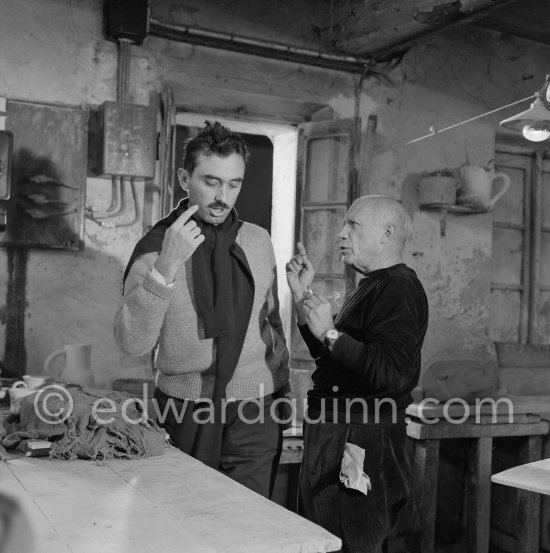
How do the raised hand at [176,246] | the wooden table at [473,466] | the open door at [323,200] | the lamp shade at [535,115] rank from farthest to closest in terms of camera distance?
the open door at [323,200]
the wooden table at [473,466]
the lamp shade at [535,115]
the raised hand at [176,246]

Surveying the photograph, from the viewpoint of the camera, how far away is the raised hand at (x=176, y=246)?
199 centimetres

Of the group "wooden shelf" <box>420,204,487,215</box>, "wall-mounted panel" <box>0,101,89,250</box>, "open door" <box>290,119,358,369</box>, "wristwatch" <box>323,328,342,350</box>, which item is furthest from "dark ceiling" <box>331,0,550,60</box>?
"wristwatch" <box>323,328,342,350</box>

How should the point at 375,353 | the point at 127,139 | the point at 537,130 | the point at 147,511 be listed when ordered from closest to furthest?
the point at 147,511
the point at 375,353
the point at 537,130
the point at 127,139

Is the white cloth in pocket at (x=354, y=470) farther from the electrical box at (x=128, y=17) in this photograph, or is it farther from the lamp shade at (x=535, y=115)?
the electrical box at (x=128, y=17)

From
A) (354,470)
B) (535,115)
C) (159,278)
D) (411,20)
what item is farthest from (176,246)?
(411,20)

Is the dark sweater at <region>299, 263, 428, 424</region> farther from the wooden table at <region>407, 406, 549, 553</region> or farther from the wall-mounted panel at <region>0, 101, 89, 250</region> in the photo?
the wall-mounted panel at <region>0, 101, 89, 250</region>

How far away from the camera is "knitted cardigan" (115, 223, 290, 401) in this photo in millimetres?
2043

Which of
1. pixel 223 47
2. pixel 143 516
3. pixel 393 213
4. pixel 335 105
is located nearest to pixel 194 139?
pixel 393 213

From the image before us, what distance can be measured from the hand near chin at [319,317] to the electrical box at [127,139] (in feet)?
6.47

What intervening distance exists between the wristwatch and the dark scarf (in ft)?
0.86

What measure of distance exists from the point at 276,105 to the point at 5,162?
1889 mm

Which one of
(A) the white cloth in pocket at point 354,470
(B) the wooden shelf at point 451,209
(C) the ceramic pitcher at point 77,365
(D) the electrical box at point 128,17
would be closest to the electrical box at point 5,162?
(C) the ceramic pitcher at point 77,365

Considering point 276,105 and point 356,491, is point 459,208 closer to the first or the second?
point 276,105

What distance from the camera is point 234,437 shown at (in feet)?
7.32
